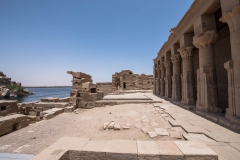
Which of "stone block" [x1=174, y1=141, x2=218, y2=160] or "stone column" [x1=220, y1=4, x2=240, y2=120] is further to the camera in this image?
"stone column" [x1=220, y1=4, x2=240, y2=120]

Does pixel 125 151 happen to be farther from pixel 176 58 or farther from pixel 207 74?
pixel 176 58

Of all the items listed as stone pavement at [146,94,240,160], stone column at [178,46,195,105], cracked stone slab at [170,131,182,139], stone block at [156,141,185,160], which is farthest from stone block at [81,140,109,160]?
stone column at [178,46,195,105]

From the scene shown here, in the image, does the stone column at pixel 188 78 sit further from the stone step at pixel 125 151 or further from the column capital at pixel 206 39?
the stone step at pixel 125 151

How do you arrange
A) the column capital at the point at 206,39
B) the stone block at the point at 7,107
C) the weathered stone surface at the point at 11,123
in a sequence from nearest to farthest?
the weathered stone surface at the point at 11,123 → the column capital at the point at 206,39 → the stone block at the point at 7,107

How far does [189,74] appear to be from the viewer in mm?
7195

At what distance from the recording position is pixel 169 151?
79.0 inches

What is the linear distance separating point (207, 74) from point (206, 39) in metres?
1.59

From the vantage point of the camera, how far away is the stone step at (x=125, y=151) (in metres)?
1.91

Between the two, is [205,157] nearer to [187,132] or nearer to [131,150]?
[131,150]

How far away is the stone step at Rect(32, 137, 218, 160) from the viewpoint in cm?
191

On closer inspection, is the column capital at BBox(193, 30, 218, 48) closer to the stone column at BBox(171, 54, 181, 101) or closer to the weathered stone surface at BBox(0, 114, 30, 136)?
the stone column at BBox(171, 54, 181, 101)

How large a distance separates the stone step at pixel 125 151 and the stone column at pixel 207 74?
158 inches

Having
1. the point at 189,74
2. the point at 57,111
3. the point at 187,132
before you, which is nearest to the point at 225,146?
the point at 187,132

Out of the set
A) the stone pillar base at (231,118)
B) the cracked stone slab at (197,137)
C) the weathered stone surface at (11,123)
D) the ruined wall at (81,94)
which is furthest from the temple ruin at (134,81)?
the cracked stone slab at (197,137)
